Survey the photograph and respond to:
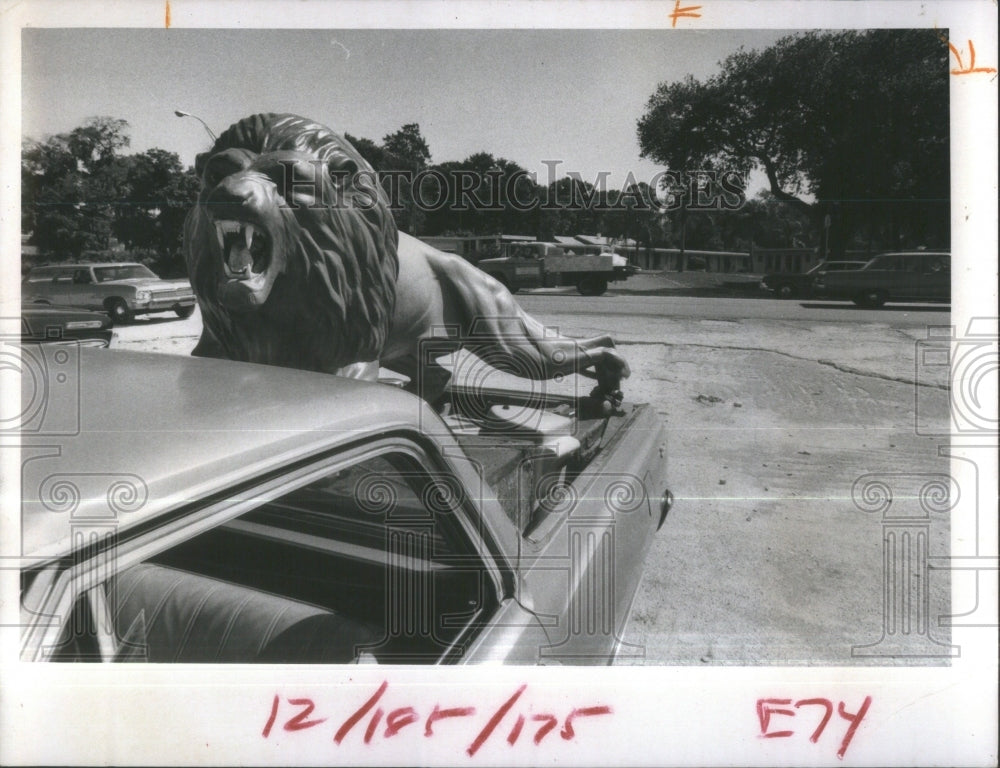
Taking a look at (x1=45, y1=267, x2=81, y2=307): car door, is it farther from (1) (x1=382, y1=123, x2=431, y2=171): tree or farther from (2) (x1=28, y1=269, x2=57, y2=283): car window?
(1) (x1=382, y1=123, x2=431, y2=171): tree

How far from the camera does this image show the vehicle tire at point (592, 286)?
2.72 meters

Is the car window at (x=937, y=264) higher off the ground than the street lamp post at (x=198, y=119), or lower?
lower

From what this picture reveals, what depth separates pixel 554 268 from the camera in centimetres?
273

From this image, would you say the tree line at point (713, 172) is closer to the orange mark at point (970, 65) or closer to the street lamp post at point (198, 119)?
the orange mark at point (970, 65)

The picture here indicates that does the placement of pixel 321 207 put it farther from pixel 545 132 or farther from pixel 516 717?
pixel 516 717

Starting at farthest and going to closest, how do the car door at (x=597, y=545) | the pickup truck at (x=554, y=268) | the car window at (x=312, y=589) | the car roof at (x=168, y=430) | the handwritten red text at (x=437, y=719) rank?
the pickup truck at (x=554, y=268) < the handwritten red text at (x=437, y=719) < the car door at (x=597, y=545) < the car window at (x=312, y=589) < the car roof at (x=168, y=430)

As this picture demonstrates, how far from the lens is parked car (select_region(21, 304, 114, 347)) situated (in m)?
2.43

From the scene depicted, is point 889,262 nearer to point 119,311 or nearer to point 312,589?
point 312,589

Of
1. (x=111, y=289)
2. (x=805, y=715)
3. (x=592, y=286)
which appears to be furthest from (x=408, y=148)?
(x=805, y=715)

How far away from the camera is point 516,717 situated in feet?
6.84

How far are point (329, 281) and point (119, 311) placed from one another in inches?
27.6

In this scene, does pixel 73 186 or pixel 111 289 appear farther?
pixel 111 289

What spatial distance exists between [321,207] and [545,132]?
77cm

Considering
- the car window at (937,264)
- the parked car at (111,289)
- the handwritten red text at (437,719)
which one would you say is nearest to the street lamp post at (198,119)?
the parked car at (111,289)
